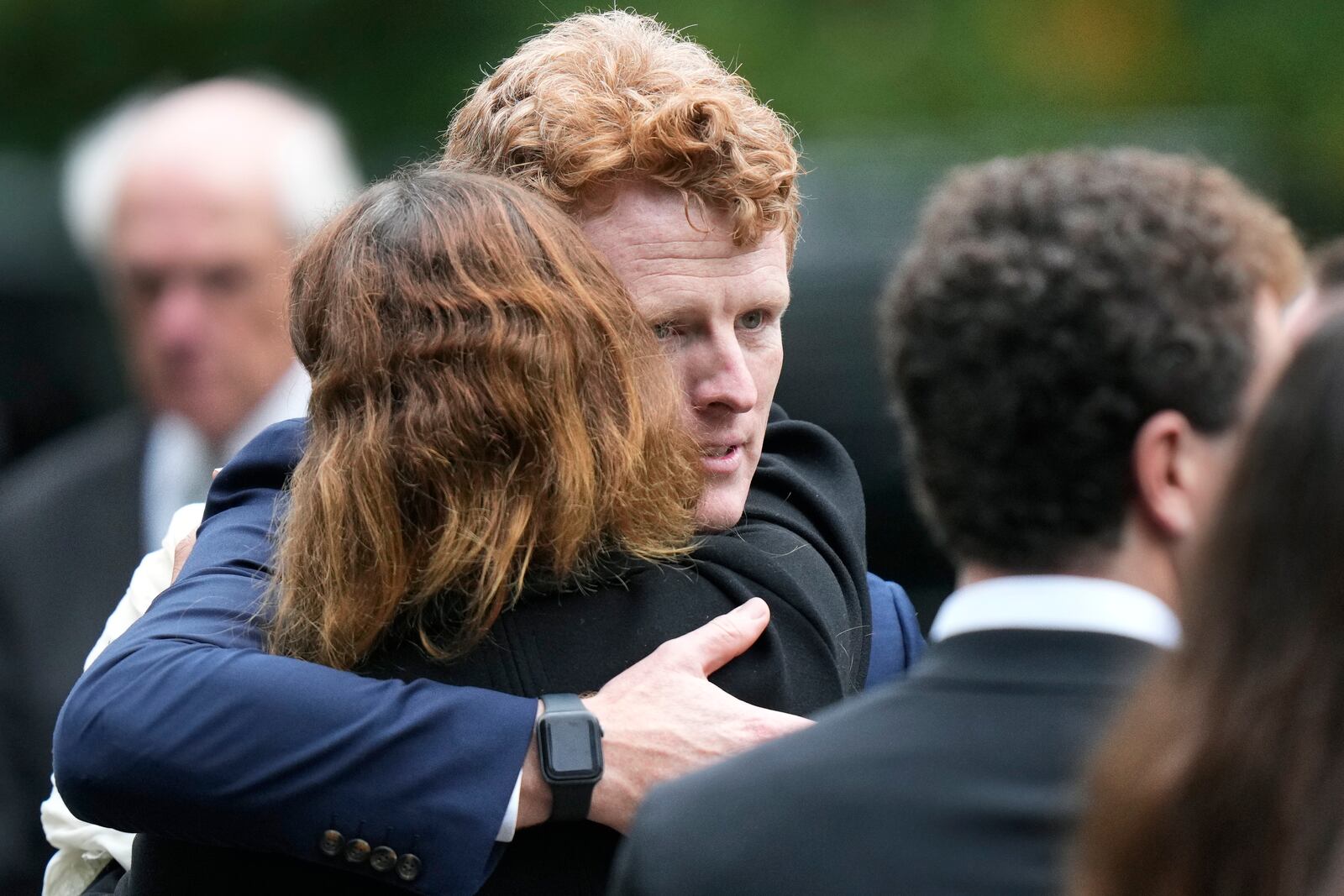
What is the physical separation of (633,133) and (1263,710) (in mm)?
1390

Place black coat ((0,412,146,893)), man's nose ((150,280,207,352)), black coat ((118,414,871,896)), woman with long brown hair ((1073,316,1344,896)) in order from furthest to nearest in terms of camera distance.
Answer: man's nose ((150,280,207,352))
black coat ((0,412,146,893))
black coat ((118,414,871,896))
woman with long brown hair ((1073,316,1344,896))

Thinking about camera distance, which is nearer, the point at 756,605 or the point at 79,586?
→ the point at 756,605

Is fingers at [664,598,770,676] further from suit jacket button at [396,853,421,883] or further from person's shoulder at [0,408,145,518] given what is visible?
person's shoulder at [0,408,145,518]

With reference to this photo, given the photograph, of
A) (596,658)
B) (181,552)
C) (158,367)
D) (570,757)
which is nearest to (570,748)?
(570,757)

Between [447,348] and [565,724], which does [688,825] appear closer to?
[565,724]

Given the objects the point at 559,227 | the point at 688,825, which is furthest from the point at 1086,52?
the point at 688,825

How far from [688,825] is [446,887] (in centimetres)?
43

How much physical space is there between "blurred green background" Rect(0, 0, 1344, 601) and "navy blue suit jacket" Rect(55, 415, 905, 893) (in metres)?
6.49

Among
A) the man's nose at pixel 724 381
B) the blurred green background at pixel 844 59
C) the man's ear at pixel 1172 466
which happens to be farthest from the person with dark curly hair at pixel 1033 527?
the blurred green background at pixel 844 59

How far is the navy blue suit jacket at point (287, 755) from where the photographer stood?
6.11ft

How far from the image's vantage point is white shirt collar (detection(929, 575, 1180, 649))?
152 cm

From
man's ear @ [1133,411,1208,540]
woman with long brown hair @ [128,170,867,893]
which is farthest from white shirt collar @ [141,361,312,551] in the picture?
man's ear @ [1133,411,1208,540]

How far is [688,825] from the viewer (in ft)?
Result: 5.11

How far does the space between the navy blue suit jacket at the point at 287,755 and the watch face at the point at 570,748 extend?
0.08 feet
